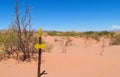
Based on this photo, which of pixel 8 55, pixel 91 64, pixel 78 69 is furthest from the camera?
pixel 8 55

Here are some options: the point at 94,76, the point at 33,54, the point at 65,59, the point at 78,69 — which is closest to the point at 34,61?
the point at 33,54

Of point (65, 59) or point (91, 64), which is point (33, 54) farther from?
point (91, 64)

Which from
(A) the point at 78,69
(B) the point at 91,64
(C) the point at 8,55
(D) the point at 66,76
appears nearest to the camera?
(D) the point at 66,76

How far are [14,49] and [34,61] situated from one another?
1575mm

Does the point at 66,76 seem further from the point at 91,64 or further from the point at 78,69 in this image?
the point at 91,64

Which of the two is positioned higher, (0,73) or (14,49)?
(14,49)

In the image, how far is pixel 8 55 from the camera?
1047 centimetres

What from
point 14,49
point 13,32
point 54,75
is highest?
point 13,32

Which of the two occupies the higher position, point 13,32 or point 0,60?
point 13,32

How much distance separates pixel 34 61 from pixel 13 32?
1.98m

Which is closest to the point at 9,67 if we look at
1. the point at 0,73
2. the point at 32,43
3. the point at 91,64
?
the point at 0,73

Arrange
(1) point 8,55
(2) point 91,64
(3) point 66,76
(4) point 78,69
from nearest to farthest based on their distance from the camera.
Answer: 1. (3) point 66,76
2. (4) point 78,69
3. (2) point 91,64
4. (1) point 8,55

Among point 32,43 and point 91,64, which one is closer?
point 91,64

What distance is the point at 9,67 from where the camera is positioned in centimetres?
923
